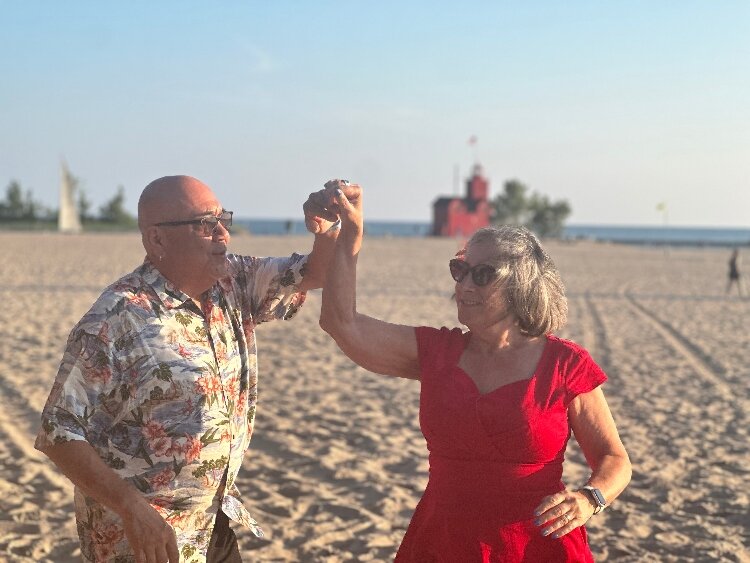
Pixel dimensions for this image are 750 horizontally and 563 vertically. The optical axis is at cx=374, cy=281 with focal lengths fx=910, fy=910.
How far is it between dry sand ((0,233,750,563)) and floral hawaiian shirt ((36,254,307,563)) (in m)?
2.35

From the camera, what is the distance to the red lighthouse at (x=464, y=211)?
81188 millimetres

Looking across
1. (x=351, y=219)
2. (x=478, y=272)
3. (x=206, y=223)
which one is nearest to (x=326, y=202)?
(x=351, y=219)

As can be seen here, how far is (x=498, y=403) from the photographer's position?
2.48 meters

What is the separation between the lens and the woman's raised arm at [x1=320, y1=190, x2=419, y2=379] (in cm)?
266

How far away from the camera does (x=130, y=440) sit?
7.96 feet

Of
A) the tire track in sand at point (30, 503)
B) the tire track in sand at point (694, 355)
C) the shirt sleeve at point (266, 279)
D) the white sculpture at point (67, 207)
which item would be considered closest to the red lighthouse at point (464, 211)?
the white sculpture at point (67, 207)

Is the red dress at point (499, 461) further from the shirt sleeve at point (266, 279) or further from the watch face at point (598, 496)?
the shirt sleeve at point (266, 279)

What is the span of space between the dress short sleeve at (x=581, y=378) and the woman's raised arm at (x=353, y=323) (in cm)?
46

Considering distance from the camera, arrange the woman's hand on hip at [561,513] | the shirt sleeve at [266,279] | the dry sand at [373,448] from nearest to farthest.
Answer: the woman's hand on hip at [561,513] < the shirt sleeve at [266,279] < the dry sand at [373,448]

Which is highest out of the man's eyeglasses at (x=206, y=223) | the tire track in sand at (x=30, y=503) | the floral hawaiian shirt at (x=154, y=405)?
the man's eyeglasses at (x=206, y=223)

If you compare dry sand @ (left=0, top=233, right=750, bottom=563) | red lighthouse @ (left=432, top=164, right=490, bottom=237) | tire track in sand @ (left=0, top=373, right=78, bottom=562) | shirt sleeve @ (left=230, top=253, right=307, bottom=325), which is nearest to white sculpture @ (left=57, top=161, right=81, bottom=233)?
red lighthouse @ (left=432, top=164, right=490, bottom=237)

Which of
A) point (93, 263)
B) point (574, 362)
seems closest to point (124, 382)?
point (574, 362)

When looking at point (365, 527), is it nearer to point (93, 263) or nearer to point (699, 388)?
point (699, 388)

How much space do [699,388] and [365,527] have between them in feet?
18.0
